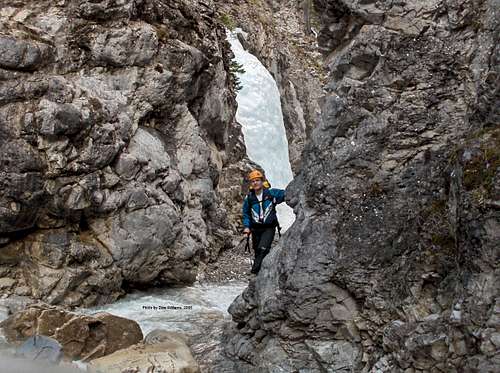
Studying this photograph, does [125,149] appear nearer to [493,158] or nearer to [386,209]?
[386,209]

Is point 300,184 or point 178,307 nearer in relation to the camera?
point 300,184

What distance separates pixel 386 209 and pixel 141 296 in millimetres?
7344

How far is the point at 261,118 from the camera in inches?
1021

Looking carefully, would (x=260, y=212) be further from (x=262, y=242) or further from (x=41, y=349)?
(x=41, y=349)

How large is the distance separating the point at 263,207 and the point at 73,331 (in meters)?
4.19

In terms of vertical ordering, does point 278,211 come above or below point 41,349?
above

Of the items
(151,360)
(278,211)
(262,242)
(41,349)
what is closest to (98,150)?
(262,242)

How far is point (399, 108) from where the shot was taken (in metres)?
6.87

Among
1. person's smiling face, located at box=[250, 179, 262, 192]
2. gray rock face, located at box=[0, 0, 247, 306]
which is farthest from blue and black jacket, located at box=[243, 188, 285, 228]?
gray rock face, located at box=[0, 0, 247, 306]

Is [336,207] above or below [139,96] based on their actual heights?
below

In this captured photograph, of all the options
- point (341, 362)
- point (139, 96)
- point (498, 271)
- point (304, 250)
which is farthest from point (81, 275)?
point (498, 271)

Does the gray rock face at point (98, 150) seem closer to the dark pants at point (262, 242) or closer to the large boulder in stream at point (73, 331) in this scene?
the large boulder in stream at point (73, 331)

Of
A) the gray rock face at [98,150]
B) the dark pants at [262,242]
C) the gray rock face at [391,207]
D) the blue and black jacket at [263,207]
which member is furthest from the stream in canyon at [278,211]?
the gray rock face at [391,207]

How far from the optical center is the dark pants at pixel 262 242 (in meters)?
10.3
